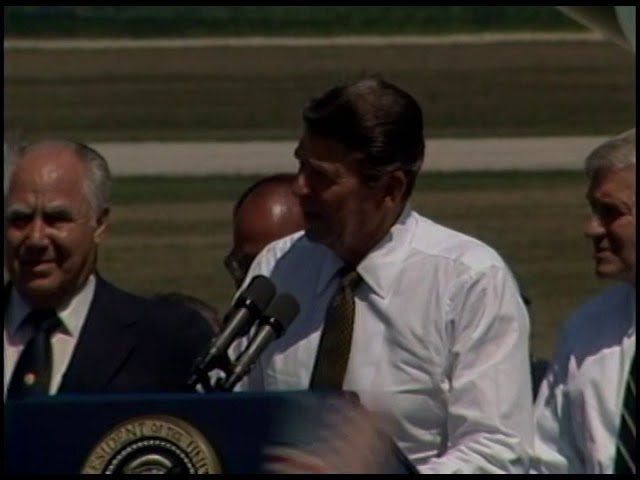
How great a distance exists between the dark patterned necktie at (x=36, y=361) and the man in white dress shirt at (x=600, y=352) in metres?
Result: 0.95

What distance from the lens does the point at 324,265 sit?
4312mm

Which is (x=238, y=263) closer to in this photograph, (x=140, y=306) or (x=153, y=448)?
(x=140, y=306)

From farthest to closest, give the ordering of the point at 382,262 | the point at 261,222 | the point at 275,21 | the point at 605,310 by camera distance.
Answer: the point at 275,21, the point at 261,222, the point at 605,310, the point at 382,262

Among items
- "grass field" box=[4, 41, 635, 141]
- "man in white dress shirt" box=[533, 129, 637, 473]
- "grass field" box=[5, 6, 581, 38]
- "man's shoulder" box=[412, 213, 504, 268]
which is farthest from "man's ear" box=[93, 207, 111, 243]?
"grass field" box=[5, 6, 581, 38]

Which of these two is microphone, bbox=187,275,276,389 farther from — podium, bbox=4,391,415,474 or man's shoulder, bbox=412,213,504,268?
man's shoulder, bbox=412,213,504,268

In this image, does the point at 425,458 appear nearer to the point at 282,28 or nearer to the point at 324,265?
the point at 324,265

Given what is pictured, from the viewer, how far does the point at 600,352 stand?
4.25 metres

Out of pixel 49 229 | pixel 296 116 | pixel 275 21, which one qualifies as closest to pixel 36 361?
pixel 49 229

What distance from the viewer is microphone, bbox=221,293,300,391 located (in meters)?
3.57

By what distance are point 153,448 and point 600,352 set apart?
4.01 ft

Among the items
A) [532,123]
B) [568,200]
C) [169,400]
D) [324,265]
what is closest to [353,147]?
[324,265]

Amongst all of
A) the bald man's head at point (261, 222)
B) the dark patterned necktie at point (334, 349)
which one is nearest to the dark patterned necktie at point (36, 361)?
the dark patterned necktie at point (334, 349)

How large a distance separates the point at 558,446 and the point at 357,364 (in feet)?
1.38

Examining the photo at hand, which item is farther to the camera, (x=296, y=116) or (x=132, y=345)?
(x=296, y=116)
